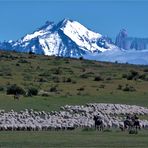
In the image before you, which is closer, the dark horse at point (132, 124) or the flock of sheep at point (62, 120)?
the flock of sheep at point (62, 120)

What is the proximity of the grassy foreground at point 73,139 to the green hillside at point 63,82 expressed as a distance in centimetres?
1847

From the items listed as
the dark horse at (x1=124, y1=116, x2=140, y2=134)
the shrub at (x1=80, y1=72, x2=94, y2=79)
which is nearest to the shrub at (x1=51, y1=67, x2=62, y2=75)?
the shrub at (x1=80, y1=72, x2=94, y2=79)

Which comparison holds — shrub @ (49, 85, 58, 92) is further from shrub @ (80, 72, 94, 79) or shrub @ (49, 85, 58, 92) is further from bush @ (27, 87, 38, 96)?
shrub @ (80, 72, 94, 79)

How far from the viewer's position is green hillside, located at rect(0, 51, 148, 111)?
68.4 meters

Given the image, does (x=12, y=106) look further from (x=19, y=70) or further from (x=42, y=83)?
(x=19, y=70)

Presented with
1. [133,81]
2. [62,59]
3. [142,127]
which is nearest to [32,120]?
[142,127]

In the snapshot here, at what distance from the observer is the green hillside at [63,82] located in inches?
2694

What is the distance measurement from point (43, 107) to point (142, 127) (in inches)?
654

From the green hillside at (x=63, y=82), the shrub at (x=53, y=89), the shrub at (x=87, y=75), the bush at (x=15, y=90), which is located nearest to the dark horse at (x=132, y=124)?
the green hillside at (x=63, y=82)

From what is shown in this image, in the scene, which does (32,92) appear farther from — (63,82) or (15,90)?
(63,82)

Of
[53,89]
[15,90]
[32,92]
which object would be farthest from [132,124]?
[53,89]

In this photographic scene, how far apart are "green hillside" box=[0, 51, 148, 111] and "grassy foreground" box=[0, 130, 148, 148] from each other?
60.6 feet

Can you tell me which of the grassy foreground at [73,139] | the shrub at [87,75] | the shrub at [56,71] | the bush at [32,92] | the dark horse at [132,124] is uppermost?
the shrub at [56,71]

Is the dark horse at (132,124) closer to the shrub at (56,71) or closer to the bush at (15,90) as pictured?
the bush at (15,90)
